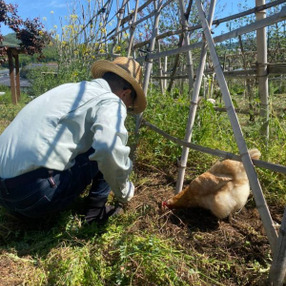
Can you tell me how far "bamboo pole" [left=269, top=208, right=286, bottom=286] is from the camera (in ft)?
4.50

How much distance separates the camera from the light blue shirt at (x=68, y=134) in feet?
5.70

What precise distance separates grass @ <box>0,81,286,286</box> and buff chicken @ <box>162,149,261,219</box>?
0.42 feet

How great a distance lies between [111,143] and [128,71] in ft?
2.64

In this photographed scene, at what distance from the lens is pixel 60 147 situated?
1.79 metres

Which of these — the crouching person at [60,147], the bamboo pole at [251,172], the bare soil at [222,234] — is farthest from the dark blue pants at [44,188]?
the bamboo pole at [251,172]

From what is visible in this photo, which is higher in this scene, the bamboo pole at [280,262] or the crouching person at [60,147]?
the crouching person at [60,147]

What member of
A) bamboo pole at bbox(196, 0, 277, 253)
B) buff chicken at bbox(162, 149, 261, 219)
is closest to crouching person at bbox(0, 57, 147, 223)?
buff chicken at bbox(162, 149, 261, 219)

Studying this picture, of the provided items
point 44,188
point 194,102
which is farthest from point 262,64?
point 44,188

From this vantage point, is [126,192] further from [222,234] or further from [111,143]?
[222,234]

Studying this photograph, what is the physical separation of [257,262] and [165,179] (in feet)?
4.09

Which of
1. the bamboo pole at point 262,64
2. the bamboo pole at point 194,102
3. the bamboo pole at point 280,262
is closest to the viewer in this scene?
the bamboo pole at point 280,262

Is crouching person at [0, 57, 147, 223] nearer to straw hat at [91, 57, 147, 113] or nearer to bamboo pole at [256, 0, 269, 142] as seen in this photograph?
straw hat at [91, 57, 147, 113]

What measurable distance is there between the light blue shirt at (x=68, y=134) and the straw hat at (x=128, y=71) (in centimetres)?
35

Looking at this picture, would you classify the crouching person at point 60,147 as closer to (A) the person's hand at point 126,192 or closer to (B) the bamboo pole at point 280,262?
(A) the person's hand at point 126,192
